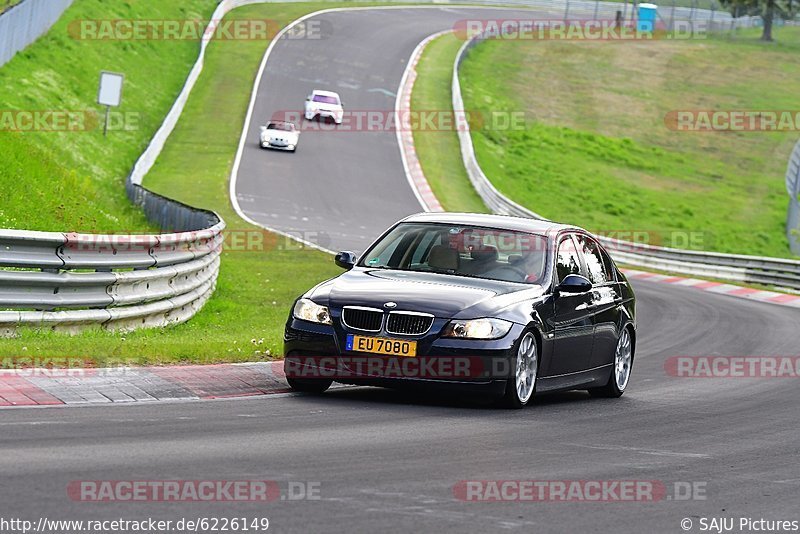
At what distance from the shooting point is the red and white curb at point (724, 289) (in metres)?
31.6

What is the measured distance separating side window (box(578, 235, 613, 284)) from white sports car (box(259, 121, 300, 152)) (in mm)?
34823

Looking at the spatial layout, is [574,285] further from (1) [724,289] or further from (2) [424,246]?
(1) [724,289]

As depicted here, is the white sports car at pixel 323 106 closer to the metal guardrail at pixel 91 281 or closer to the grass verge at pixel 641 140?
the grass verge at pixel 641 140

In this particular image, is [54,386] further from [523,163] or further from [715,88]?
[715,88]

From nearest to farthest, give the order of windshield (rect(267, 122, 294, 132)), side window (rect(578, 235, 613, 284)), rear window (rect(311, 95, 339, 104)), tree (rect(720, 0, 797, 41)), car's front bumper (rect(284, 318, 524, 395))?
car's front bumper (rect(284, 318, 524, 395)), side window (rect(578, 235, 613, 284)), windshield (rect(267, 122, 294, 132)), rear window (rect(311, 95, 339, 104)), tree (rect(720, 0, 797, 41))

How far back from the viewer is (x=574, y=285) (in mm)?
11852

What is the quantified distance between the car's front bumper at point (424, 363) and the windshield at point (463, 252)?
103 centimetres

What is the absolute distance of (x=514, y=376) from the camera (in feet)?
36.3

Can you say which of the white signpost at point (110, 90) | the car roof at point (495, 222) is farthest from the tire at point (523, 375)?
the white signpost at point (110, 90)

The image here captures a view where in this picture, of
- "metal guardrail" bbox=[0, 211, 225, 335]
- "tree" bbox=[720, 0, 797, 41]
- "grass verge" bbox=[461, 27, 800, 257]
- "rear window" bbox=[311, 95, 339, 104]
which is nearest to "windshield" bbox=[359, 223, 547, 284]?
"metal guardrail" bbox=[0, 211, 225, 335]

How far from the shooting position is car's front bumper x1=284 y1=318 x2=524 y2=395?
1075 centimetres

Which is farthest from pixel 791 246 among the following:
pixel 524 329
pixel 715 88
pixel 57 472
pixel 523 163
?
pixel 57 472

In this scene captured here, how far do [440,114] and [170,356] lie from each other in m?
47.3

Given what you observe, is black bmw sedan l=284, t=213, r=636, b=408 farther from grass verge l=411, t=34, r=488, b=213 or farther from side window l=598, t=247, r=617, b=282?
grass verge l=411, t=34, r=488, b=213
